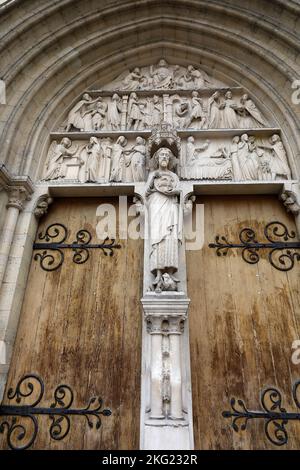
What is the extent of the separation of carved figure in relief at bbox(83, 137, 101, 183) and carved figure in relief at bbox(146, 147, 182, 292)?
863 millimetres

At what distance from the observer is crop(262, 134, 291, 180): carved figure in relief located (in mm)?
3805

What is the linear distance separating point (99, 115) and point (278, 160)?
102 inches

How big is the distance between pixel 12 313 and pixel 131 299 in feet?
4.10

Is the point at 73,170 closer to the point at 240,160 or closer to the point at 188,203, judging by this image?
the point at 188,203

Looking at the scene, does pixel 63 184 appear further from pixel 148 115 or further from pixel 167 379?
pixel 167 379

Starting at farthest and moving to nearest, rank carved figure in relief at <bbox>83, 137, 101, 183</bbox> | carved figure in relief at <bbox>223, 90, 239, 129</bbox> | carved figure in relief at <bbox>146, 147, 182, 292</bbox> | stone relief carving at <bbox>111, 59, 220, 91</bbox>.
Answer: stone relief carving at <bbox>111, 59, 220, 91</bbox> → carved figure in relief at <bbox>223, 90, 239, 129</bbox> → carved figure in relief at <bbox>83, 137, 101, 183</bbox> → carved figure in relief at <bbox>146, 147, 182, 292</bbox>

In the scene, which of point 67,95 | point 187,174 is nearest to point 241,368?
point 187,174

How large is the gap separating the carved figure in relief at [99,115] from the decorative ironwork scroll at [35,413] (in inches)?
132

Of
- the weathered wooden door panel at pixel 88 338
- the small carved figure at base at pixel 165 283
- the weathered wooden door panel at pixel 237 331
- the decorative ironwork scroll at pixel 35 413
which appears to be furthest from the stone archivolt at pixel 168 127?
the decorative ironwork scroll at pixel 35 413

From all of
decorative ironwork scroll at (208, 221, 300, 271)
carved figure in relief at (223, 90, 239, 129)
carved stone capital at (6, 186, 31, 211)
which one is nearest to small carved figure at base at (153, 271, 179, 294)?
decorative ironwork scroll at (208, 221, 300, 271)

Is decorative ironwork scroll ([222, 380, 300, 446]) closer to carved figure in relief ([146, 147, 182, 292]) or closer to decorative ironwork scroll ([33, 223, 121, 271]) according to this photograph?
carved figure in relief ([146, 147, 182, 292])

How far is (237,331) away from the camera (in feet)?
10.5

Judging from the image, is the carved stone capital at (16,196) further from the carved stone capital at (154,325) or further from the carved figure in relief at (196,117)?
the carved figure in relief at (196,117)

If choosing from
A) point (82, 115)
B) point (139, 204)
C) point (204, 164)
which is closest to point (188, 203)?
point (139, 204)
